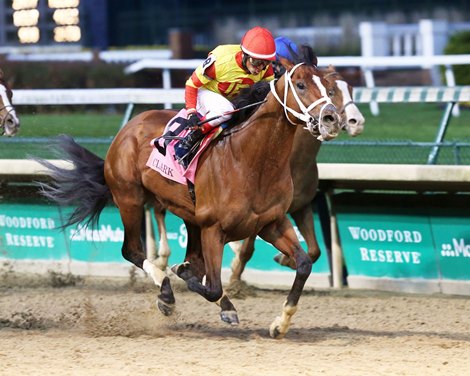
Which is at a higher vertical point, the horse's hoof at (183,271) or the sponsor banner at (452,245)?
the horse's hoof at (183,271)

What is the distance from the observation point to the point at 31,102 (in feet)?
33.4

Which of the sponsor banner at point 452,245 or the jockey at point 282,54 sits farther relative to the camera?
the sponsor banner at point 452,245

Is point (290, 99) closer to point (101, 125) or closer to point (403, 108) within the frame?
point (101, 125)

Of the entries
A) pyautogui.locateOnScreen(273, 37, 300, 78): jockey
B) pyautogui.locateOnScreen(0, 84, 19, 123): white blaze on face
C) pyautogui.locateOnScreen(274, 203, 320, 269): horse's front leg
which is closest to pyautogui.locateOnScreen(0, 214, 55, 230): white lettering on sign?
pyautogui.locateOnScreen(0, 84, 19, 123): white blaze on face

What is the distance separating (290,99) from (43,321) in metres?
2.44

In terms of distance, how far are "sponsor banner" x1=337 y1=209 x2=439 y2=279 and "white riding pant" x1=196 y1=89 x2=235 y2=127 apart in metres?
2.45

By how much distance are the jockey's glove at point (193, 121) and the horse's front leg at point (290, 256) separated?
73cm

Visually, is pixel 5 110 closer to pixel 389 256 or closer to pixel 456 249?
pixel 389 256

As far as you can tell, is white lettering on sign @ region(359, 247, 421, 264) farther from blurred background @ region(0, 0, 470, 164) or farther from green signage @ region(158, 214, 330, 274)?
blurred background @ region(0, 0, 470, 164)

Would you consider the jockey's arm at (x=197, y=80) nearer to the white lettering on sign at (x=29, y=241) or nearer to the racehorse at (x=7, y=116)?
the racehorse at (x=7, y=116)

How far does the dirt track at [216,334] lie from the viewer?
18.7 feet

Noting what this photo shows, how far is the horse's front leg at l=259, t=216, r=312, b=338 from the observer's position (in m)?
6.50

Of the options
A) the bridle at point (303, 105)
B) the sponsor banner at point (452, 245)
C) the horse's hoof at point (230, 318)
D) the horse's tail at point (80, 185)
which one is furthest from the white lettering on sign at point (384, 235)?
the bridle at point (303, 105)

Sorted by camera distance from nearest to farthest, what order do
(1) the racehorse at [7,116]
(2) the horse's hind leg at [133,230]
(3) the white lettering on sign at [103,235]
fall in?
(1) the racehorse at [7,116]
(2) the horse's hind leg at [133,230]
(3) the white lettering on sign at [103,235]
